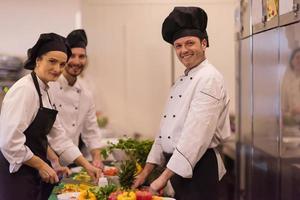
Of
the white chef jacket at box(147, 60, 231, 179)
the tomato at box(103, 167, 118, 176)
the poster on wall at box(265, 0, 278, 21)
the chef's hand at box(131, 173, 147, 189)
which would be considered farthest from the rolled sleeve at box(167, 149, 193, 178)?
the poster on wall at box(265, 0, 278, 21)

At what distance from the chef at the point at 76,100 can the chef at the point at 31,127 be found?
1.36 feet

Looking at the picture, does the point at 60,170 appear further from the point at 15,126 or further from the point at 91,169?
the point at 15,126

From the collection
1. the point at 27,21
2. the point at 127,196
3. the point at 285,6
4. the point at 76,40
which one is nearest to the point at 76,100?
the point at 76,40

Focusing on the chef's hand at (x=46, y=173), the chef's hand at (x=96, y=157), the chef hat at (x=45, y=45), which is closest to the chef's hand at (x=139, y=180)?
the chef's hand at (x=46, y=173)

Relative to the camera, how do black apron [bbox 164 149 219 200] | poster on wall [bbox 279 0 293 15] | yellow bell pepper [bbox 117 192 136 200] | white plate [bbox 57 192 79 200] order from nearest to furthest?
yellow bell pepper [bbox 117 192 136 200] < white plate [bbox 57 192 79 200] < black apron [bbox 164 149 219 200] < poster on wall [bbox 279 0 293 15]

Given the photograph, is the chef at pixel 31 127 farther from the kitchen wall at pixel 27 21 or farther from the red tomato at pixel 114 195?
the kitchen wall at pixel 27 21

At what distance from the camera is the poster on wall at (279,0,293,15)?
1.79 metres

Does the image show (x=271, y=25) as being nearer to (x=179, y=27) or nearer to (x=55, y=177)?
(x=179, y=27)

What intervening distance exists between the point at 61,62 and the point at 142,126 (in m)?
1.98

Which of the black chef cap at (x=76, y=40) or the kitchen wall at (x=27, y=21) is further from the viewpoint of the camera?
the kitchen wall at (x=27, y=21)

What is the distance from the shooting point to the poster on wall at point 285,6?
179cm

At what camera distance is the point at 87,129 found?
2.63 meters

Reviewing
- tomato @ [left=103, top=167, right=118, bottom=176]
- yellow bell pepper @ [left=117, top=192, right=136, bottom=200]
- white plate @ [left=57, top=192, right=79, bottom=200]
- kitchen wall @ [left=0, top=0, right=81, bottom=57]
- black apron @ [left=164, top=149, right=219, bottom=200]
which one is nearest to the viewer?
yellow bell pepper @ [left=117, top=192, right=136, bottom=200]

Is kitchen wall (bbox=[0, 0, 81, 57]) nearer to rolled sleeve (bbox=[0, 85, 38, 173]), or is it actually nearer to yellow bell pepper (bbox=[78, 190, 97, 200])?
rolled sleeve (bbox=[0, 85, 38, 173])
